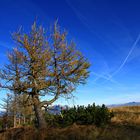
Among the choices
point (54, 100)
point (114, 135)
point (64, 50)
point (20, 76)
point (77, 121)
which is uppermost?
point (64, 50)

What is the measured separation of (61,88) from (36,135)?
6.61 meters

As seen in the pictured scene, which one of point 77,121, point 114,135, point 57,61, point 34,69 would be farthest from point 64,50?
point 114,135

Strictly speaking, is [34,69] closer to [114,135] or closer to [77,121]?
[77,121]

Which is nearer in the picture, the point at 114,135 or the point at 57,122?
the point at 114,135

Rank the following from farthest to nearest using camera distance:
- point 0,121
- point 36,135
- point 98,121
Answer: point 0,121 → point 98,121 → point 36,135

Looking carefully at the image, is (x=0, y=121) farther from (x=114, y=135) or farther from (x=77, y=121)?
(x=114, y=135)

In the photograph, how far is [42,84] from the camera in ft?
73.0

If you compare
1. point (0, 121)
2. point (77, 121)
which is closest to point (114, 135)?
point (77, 121)

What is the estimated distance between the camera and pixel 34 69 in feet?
73.2

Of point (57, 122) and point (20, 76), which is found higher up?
point (20, 76)

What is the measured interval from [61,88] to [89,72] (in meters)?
2.91

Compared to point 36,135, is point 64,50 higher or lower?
higher

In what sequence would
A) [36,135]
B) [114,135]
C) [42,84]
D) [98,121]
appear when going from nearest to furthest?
1. [114,135]
2. [36,135]
3. [98,121]
4. [42,84]

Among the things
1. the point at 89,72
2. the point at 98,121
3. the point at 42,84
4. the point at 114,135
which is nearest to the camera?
the point at 114,135
